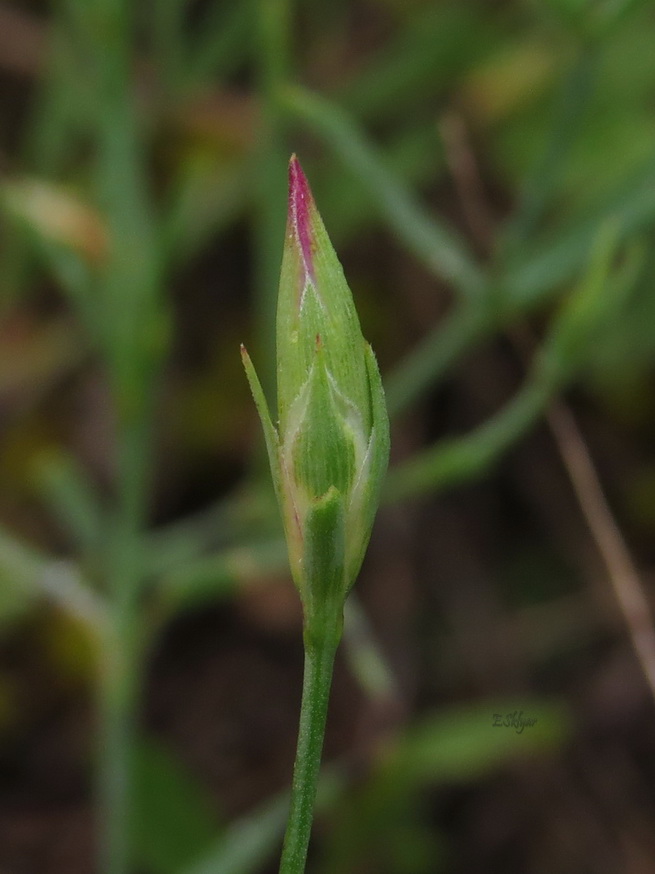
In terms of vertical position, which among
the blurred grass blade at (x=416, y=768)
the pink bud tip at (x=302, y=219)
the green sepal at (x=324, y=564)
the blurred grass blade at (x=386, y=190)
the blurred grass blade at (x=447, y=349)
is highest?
the blurred grass blade at (x=386, y=190)

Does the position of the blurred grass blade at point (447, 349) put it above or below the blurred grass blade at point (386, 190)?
below

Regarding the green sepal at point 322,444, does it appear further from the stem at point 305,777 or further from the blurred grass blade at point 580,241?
the blurred grass blade at point 580,241

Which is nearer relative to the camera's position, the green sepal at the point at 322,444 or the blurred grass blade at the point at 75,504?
the green sepal at the point at 322,444

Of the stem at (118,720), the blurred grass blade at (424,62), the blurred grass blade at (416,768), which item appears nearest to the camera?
the stem at (118,720)

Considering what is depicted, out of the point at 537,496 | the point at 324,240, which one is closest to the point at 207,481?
the point at 537,496

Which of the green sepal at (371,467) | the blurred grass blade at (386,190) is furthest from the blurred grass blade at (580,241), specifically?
the green sepal at (371,467)

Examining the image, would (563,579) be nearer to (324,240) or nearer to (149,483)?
(149,483)

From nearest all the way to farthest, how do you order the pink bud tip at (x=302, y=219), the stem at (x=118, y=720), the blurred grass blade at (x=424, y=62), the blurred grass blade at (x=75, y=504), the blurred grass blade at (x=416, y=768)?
1. the pink bud tip at (x=302, y=219)
2. the stem at (x=118, y=720)
3. the blurred grass blade at (x=75, y=504)
4. the blurred grass blade at (x=416, y=768)
5. the blurred grass blade at (x=424, y=62)

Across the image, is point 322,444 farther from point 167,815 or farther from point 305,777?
point 167,815
